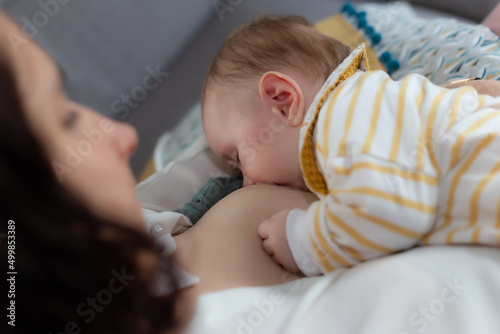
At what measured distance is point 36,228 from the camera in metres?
0.43

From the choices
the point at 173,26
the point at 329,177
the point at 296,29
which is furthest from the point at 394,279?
the point at 173,26

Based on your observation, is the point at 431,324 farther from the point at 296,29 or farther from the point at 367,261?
the point at 296,29

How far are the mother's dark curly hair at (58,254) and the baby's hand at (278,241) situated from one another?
0.23m

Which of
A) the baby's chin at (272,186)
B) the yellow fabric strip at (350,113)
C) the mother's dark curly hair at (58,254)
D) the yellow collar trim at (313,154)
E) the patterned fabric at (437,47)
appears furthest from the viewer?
the patterned fabric at (437,47)

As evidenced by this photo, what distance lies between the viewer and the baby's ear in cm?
82

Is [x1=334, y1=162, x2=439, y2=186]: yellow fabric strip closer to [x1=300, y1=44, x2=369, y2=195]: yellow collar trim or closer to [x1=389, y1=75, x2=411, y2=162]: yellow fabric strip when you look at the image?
[x1=389, y1=75, x2=411, y2=162]: yellow fabric strip

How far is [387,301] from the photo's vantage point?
539 mm

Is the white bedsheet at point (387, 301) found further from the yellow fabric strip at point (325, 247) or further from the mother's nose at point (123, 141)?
the mother's nose at point (123, 141)

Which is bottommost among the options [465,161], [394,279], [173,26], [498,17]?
[173,26]

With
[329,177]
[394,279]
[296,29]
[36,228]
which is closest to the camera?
[36,228]

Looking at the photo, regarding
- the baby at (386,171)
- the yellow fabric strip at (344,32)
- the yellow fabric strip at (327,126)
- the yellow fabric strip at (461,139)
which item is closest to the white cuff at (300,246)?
the baby at (386,171)

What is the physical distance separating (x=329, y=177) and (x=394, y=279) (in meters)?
0.17

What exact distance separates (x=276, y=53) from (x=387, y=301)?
1.68ft

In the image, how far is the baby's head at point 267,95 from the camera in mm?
831
